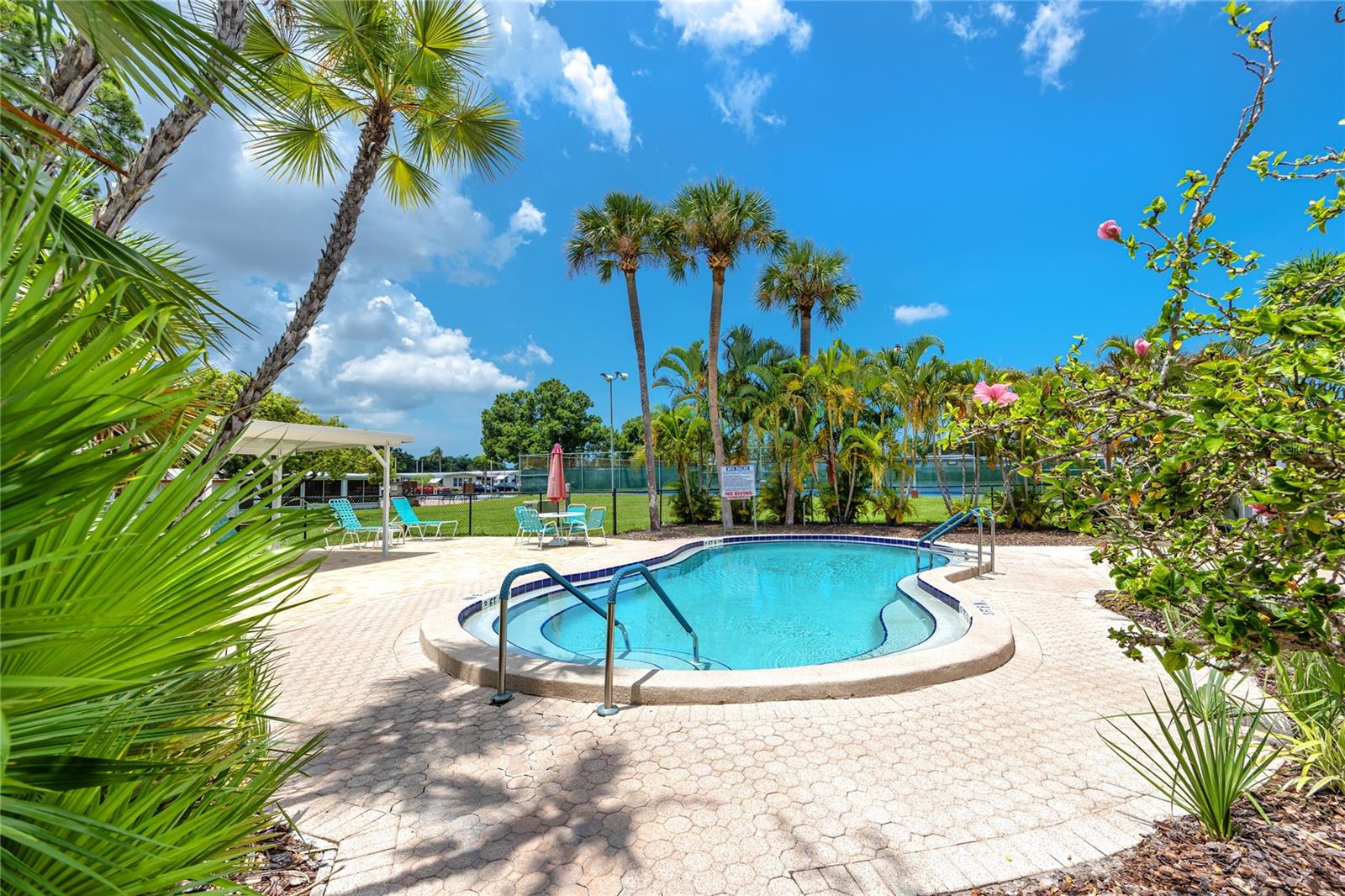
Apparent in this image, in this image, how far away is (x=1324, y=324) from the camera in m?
1.25

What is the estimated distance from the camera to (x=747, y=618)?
316 inches

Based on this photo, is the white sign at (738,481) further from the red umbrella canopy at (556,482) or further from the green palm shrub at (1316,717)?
the green palm shrub at (1316,717)

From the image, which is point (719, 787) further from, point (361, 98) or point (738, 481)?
point (738, 481)

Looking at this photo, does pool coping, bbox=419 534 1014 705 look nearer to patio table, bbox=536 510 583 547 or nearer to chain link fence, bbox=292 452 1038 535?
chain link fence, bbox=292 452 1038 535

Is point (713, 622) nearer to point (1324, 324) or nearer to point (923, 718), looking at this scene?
point (923, 718)

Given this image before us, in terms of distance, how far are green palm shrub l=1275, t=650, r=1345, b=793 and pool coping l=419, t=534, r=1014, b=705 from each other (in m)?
1.82

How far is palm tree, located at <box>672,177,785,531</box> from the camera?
15500 millimetres

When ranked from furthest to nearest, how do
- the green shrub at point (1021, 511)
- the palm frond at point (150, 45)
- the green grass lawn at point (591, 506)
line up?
the green grass lawn at point (591, 506), the green shrub at point (1021, 511), the palm frond at point (150, 45)

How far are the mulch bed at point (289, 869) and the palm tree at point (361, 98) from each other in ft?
7.86

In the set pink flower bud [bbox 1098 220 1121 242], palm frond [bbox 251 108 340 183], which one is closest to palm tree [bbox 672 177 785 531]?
palm frond [bbox 251 108 340 183]

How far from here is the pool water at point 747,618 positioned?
20.7 feet

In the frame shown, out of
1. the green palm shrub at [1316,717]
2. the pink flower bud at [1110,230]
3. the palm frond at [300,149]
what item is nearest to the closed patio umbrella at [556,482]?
the palm frond at [300,149]

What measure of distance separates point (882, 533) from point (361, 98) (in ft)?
48.4

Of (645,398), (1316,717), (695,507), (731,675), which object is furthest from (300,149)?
(695,507)
